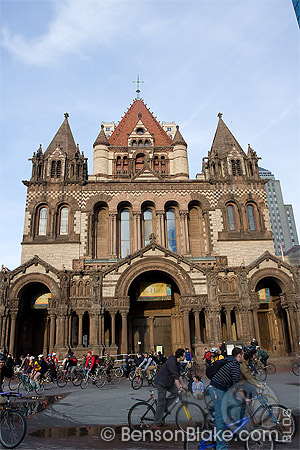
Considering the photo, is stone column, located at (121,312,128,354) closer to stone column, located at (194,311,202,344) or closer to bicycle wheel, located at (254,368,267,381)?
stone column, located at (194,311,202,344)

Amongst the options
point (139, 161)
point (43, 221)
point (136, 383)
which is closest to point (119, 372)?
point (136, 383)

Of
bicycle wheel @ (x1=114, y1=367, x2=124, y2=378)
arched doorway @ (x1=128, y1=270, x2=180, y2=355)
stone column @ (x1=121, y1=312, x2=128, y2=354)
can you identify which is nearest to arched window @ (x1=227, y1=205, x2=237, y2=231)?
arched doorway @ (x1=128, y1=270, x2=180, y2=355)

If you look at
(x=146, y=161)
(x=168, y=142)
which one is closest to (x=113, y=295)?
(x=146, y=161)

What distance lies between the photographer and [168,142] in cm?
4778

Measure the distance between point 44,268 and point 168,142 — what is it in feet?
88.8

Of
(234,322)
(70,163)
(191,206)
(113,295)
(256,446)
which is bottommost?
(256,446)

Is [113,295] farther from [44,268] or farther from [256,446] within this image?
[256,446]

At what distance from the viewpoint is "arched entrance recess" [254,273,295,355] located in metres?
27.9

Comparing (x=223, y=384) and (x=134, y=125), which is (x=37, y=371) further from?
(x=134, y=125)

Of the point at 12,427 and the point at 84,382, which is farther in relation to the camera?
the point at 84,382

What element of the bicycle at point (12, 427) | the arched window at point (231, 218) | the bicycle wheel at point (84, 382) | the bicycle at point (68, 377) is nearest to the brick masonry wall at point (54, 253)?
the bicycle at point (68, 377)

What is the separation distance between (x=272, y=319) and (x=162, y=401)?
2499 centimetres

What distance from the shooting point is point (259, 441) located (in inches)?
242

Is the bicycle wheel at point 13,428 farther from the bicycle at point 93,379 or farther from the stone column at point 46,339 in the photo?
the stone column at point 46,339
